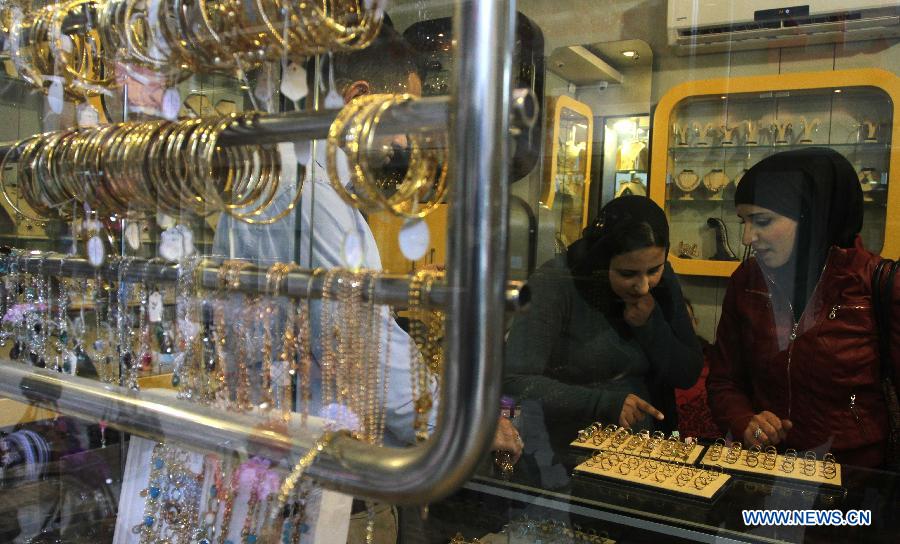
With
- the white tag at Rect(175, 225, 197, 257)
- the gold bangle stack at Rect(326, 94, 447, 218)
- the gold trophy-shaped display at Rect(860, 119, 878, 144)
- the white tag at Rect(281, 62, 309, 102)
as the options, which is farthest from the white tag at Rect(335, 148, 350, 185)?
the gold trophy-shaped display at Rect(860, 119, 878, 144)

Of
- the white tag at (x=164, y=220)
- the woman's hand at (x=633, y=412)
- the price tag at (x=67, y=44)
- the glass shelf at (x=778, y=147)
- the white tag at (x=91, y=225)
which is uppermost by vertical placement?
the price tag at (x=67, y=44)

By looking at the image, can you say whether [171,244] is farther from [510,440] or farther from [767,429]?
[767,429]

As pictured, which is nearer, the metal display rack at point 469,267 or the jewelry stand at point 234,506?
the metal display rack at point 469,267

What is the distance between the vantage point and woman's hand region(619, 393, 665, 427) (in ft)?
3.36

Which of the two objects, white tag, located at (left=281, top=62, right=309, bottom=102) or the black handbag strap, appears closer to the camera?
white tag, located at (left=281, top=62, right=309, bottom=102)

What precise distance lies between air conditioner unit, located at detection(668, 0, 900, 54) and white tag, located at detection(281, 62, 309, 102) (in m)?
0.63

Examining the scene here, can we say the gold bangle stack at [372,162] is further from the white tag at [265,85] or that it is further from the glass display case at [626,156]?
the glass display case at [626,156]

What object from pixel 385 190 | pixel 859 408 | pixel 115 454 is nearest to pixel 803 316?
pixel 859 408

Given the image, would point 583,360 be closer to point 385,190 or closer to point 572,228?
point 572,228

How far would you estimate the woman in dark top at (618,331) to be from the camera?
3.22ft

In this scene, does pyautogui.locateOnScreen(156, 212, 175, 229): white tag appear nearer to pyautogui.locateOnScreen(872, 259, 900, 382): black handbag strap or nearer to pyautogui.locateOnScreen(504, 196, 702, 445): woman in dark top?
pyautogui.locateOnScreen(504, 196, 702, 445): woman in dark top

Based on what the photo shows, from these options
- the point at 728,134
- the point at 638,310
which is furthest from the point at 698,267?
the point at 728,134

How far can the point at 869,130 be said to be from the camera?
3.51 feet

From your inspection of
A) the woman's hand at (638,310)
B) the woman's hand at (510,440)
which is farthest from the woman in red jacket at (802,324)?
the woman's hand at (510,440)
